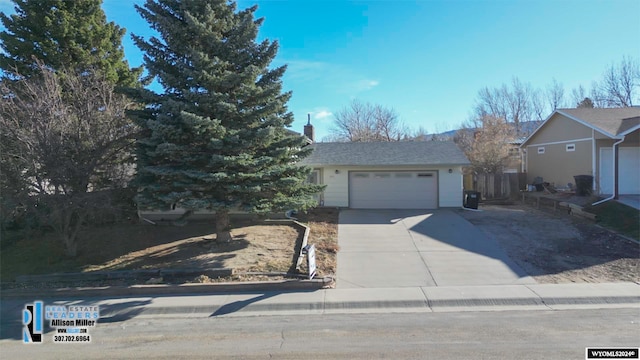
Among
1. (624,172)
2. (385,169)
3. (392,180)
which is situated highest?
(385,169)

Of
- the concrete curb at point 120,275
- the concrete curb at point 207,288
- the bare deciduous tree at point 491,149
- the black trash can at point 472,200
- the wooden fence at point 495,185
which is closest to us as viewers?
the concrete curb at point 207,288

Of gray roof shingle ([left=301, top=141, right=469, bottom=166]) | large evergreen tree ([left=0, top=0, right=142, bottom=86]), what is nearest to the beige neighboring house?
gray roof shingle ([left=301, top=141, right=469, bottom=166])

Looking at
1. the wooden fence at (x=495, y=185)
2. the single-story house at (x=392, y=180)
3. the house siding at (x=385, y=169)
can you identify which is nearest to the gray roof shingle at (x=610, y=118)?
the wooden fence at (x=495, y=185)

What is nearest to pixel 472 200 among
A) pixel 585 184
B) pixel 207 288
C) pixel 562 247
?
pixel 585 184

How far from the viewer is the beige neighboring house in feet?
53.0

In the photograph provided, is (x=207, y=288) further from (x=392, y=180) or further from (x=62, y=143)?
(x=392, y=180)

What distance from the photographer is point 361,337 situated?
5.42 metres

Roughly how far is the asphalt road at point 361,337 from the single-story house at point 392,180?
1074 centimetres

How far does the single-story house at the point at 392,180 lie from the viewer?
A: 55.3ft

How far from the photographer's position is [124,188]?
453 inches

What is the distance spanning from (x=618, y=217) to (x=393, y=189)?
8.67m

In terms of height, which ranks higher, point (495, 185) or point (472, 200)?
point (495, 185)

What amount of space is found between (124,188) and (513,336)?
11478 millimetres

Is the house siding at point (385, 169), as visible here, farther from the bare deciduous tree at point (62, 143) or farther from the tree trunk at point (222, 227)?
the bare deciduous tree at point (62, 143)
